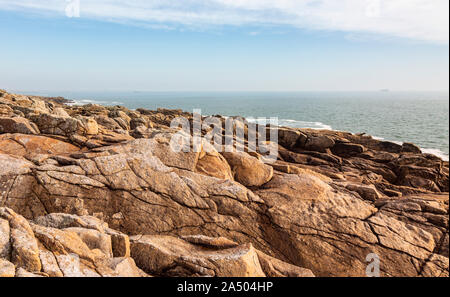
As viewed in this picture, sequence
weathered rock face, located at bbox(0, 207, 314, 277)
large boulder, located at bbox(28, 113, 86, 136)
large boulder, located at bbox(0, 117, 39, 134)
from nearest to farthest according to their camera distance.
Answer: weathered rock face, located at bbox(0, 207, 314, 277) → large boulder, located at bbox(0, 117, 39, 134) → large boulder, located at bbox(28, 113, 86, 136)

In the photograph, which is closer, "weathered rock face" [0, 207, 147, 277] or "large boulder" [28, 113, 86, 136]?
"weathered rock face" [0, 207, 147, 277]

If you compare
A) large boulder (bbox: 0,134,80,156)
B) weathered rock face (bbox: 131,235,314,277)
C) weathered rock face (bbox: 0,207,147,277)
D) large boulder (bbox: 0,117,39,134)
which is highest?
large boulder (bbox: 0,117,39,134)

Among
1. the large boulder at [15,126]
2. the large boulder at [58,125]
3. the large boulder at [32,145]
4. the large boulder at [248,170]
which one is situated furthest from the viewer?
the large boulder at [58,125]

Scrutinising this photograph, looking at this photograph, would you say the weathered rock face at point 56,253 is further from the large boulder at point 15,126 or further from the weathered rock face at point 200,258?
the large boulder at point 15,126

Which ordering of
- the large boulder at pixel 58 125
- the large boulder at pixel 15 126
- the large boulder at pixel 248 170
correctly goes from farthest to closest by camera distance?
the large boulder at pixel 58 125 < the large boulder at pixel 15 126 < the large boulder at pixel 248 170

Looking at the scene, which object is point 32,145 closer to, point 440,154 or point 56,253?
point 56,253

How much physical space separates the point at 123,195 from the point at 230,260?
21.2 ft

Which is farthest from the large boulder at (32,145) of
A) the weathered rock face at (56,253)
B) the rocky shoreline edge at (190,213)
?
the weathered rock face at (56,253)

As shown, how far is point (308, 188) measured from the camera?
15.3 meters

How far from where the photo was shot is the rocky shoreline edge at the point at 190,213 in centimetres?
945

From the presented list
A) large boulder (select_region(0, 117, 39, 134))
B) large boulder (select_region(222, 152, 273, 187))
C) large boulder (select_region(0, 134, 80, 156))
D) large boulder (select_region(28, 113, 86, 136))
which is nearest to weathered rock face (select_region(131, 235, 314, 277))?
large boulder (select_region(222, 152, 273, 187))

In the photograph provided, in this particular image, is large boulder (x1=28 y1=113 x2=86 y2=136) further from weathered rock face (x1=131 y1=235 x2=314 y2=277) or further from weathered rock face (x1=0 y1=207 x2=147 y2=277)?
weathered rock face (x1=131 y1=235 x2=314 y2=277)

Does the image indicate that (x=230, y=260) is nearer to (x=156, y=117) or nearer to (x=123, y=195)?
(x=123, y=195)

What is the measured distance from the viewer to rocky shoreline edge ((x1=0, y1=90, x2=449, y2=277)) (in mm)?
9445
